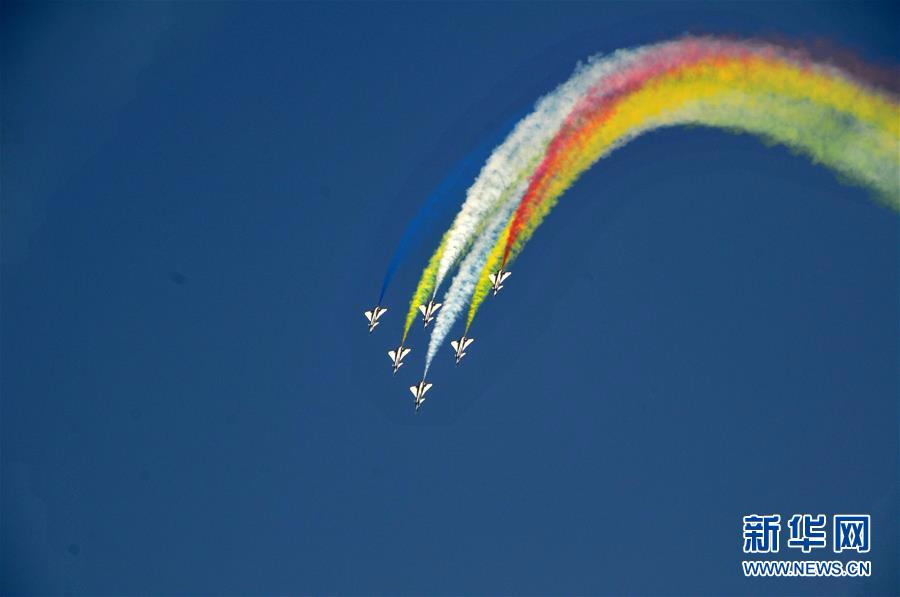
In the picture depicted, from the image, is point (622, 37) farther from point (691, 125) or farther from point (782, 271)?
point (782, 271)

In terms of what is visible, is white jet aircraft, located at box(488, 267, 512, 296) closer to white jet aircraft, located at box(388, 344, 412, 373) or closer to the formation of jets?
the formation of jets

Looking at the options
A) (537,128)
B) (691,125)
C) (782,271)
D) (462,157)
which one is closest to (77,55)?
(462,157)

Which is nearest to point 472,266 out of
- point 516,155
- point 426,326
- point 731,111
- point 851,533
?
point 426,326

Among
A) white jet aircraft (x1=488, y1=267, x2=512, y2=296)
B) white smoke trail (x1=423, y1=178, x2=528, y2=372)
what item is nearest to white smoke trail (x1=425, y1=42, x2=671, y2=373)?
white smoke trail (x1=423, y1=178, x2=528, y2=372)

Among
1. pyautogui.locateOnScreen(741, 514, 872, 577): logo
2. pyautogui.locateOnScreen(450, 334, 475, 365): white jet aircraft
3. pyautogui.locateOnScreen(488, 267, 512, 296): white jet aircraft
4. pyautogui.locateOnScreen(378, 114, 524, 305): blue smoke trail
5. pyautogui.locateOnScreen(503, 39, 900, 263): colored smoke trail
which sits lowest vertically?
pyautogui.locateOnScreen(741, 514, 872, 577): logo

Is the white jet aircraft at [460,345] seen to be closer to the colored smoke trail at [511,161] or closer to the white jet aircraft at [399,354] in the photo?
the white jet aircraft at [399,354]

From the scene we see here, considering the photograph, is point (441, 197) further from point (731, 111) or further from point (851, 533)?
point (851, 533)
